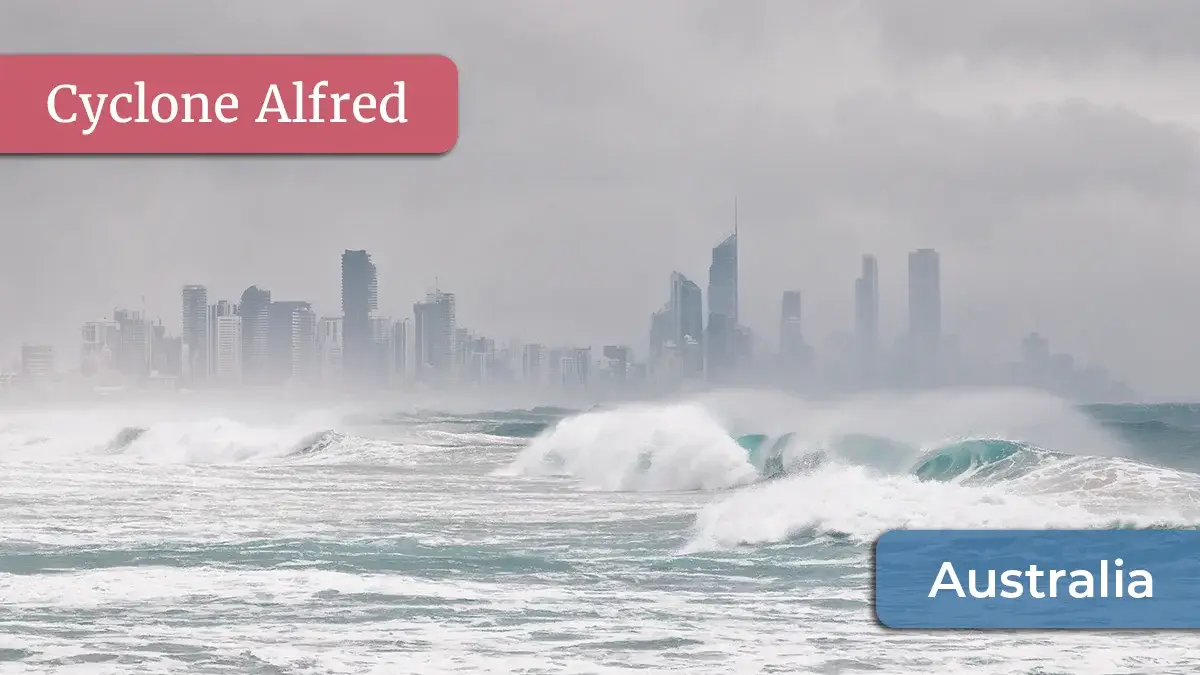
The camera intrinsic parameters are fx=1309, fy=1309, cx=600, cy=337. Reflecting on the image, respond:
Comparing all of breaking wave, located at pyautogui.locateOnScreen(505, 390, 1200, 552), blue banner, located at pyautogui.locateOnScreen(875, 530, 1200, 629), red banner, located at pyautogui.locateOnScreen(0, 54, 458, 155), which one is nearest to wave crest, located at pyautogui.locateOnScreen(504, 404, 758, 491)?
breaking wave, located at pyautogui.locateOnScreen(505, 390, 1200, 552)

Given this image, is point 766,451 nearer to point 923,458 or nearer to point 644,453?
point 644,453

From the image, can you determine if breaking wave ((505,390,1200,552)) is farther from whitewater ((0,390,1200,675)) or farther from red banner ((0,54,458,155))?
red banner ((0,54,458,155))

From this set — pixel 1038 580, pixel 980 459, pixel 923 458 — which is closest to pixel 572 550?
pixel 1038 580

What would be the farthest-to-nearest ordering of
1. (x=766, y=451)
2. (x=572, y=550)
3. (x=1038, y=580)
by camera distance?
(x=766, y=451) < (x=572, y=550) < (x=1038, y=580)

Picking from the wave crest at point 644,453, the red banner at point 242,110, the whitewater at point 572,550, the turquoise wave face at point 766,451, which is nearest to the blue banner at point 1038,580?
the whitewater at point 572,550

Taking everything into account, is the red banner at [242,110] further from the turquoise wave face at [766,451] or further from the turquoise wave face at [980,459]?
the turquoise wave face at [766,451]

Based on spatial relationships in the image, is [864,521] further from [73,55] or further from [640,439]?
[640,439]
